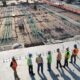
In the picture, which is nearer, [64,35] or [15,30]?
[64,35]

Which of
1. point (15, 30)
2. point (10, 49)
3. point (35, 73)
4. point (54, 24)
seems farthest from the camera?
point (54, 24)

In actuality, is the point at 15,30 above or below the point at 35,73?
below

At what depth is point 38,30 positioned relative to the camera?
26.3 meters

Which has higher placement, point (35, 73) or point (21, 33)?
point (35, 73)

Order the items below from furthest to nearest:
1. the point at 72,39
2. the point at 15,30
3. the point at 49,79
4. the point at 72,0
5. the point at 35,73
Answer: the point at 72,0 → the point at 15,30 → the point at 72,39 → the point at 35,73 → the point at 49,79

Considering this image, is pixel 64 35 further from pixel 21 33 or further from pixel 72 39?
pixel 21 33

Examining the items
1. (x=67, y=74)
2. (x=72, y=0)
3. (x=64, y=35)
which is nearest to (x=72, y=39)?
(x=64, y=35)

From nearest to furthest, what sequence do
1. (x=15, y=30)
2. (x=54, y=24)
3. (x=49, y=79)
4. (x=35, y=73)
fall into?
1. (x=49, y=79)
2. (x=35, y=73)
3. (x=15, y=30)
4. (x=54, y=24)

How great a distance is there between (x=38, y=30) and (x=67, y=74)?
13903 millimetres

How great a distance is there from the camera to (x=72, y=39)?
69.2 feet

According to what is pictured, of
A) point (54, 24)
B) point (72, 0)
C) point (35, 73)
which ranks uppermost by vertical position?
point (35, 73)

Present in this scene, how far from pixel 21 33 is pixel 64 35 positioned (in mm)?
5422

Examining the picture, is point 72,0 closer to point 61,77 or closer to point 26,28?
point 26,28

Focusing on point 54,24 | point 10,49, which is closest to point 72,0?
point 54,24
